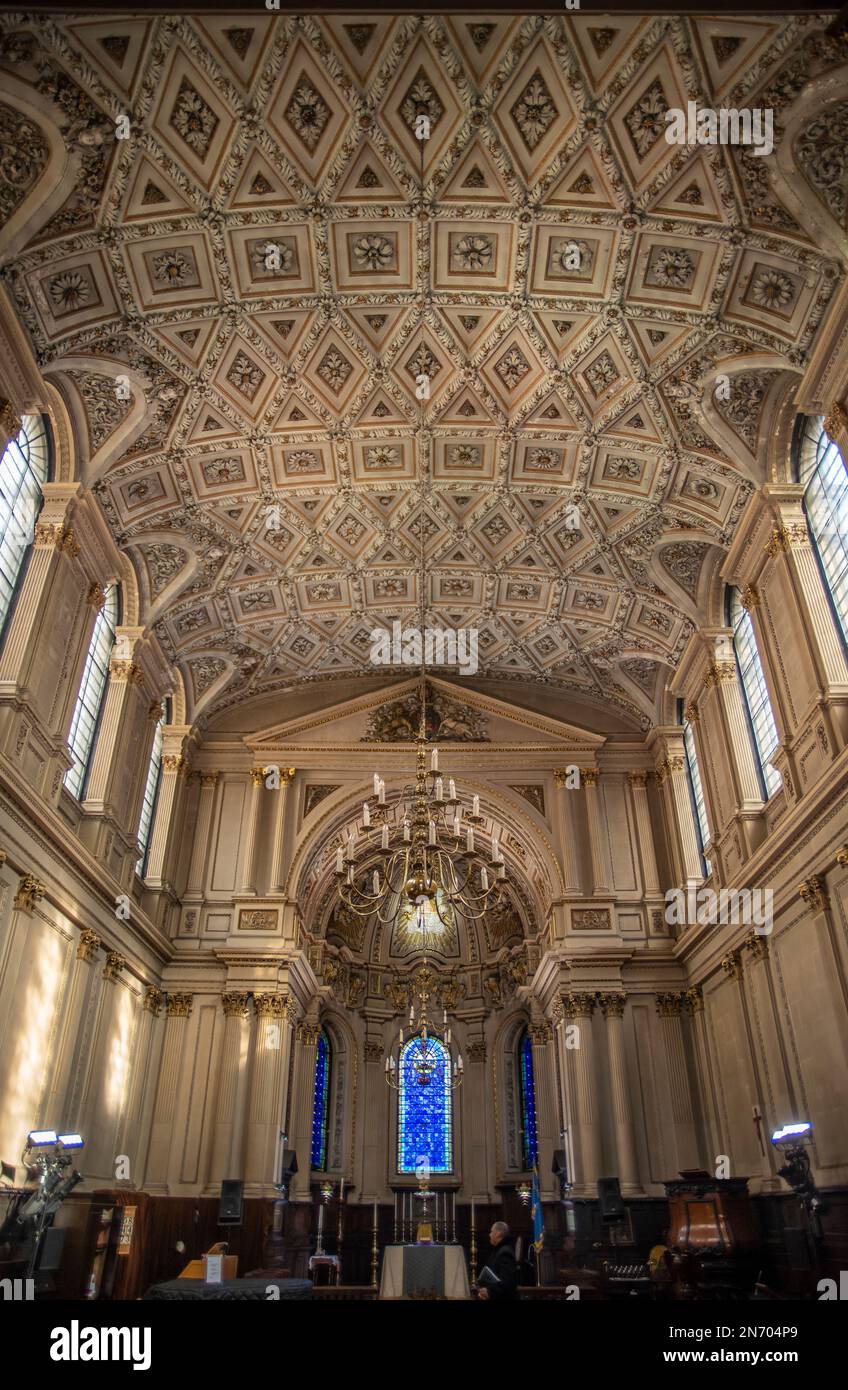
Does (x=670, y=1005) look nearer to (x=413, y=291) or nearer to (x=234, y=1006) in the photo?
(x=234, y=1006)

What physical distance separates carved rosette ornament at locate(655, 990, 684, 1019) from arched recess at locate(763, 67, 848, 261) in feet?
45.6

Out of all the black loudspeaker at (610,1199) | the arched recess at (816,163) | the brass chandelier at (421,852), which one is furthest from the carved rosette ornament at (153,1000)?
the arched recess at (816,163)

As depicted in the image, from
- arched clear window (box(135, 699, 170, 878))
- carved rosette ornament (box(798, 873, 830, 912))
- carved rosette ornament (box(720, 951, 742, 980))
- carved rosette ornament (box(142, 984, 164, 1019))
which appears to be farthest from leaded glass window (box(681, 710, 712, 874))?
carved rosette ornament (box(142, 984, 164, 1019))

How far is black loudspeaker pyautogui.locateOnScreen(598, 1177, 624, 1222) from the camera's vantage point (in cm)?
1599

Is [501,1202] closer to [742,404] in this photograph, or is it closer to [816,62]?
[742,404]

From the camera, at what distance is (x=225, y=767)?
20.8 metres

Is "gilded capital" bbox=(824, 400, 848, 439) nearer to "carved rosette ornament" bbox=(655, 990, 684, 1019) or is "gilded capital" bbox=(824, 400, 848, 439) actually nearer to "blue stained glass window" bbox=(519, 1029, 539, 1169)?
"carved rosette ornament" bbox=(655, 990, 684, 1019)

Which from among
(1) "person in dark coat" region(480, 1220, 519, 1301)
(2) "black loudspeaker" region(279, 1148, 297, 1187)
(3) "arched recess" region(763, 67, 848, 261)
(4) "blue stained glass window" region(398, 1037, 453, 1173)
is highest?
(3) "arched recess" region(763, 67, 848, 261)

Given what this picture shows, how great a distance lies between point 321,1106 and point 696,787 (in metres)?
14.7

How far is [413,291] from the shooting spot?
39.6 ft

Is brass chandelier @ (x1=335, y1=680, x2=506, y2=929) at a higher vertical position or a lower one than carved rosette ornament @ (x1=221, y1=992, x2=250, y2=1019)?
higher

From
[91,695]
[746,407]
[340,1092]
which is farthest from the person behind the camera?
[340,1092]

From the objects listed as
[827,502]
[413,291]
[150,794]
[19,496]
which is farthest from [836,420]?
[150,794]
